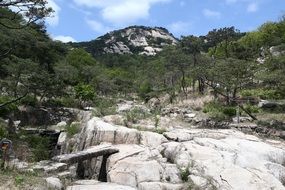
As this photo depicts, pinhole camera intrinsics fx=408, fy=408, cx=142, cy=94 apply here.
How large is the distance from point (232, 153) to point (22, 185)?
5593 mm

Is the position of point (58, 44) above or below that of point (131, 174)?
above

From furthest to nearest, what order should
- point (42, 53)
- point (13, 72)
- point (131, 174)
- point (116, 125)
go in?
point (42, 53), point (13, 72), point (116, 125), point (131, 174)

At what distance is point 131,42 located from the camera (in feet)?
497

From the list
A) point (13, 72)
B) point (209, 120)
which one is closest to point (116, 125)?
point (209, 120)

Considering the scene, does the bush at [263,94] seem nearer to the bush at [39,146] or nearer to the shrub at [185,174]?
the bush at [39,146]

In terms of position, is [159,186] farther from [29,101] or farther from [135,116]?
[29,101]

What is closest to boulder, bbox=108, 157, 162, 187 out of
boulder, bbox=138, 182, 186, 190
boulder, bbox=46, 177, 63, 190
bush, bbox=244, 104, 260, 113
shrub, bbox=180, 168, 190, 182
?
boulder, bbox=138, 182, 186, 190

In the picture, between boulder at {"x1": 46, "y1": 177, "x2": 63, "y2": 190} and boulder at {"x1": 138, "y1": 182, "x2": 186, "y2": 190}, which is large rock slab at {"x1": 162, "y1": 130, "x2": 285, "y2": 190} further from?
boulder at {"x1": 46, "y1": 177, "x2": 63, "y2": 190}

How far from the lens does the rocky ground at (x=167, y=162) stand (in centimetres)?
916

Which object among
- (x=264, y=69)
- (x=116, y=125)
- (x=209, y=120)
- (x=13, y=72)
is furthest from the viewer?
(x=13, y=72)

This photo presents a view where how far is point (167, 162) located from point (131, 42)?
143m

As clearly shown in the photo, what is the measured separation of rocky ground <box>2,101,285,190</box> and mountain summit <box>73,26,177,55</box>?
12280 centimetres

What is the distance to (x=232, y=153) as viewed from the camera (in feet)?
35.7

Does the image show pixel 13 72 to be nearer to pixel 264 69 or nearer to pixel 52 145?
pixel 52 145
